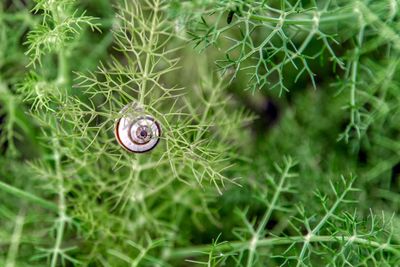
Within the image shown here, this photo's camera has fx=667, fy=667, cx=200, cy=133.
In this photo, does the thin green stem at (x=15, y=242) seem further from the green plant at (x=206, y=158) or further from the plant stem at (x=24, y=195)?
the plant stem at (x=24, y=195)

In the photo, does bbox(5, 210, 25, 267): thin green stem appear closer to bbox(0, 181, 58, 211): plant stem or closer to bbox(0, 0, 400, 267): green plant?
bbox(0, 0, 400, 267): green plant

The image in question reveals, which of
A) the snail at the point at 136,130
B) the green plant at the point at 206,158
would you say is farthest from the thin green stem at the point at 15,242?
the snail at the point at 136,130

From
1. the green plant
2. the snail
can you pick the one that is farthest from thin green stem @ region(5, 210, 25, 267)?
the snail

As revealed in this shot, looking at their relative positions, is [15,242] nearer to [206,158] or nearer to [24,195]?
[24,195]

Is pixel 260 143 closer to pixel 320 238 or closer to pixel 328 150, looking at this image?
pixel 328 150

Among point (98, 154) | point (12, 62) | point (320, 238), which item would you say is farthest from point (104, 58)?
point (320, 238)

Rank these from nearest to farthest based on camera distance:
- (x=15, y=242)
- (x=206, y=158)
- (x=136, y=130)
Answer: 1. (x=136, y=130)
2. (x=206, y=158)
3. (x=15, y=242)

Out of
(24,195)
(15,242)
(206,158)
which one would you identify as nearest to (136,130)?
(206,158)
